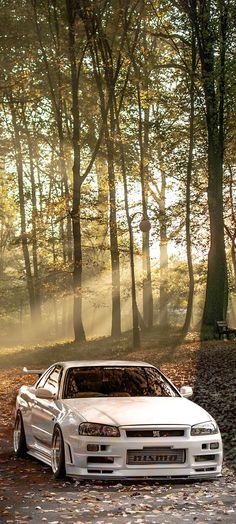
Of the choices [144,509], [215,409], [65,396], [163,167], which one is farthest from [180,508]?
[163,167]

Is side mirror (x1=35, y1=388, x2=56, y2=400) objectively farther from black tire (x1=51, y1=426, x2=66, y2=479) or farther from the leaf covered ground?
the leaf covered ground

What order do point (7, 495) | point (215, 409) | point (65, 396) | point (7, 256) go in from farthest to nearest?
1. point (7, 256)
2. point (215, 409)
3. point (65, 396)
4. point (7, 495)

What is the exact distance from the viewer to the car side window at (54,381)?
11.6 metres

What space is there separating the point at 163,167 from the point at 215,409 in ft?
106

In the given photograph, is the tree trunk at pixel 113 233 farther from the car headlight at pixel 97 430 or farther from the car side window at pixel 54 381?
the car headlight at pixel 97 430

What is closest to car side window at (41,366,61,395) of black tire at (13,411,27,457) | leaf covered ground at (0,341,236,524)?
black tire at (13,411,27,457)

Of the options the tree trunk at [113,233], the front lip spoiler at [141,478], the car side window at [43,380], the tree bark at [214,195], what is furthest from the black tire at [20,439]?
the tree trunk at [113,233]

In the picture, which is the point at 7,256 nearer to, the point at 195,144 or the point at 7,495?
the point at 195,144

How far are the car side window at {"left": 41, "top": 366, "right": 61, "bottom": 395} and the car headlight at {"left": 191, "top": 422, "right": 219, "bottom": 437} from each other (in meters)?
2.03

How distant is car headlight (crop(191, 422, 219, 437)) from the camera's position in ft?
33.6

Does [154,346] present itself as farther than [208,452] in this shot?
Yes

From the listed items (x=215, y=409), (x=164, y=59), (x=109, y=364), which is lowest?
(x=215, y=409)

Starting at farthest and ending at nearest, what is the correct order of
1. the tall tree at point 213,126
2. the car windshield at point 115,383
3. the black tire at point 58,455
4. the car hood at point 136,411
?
1. the tall tree at point 213,126
2. the car windshield at point 115,383
3. the black tire at point 58,455
4. the car hood at point 136,411

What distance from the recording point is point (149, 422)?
1009cm
